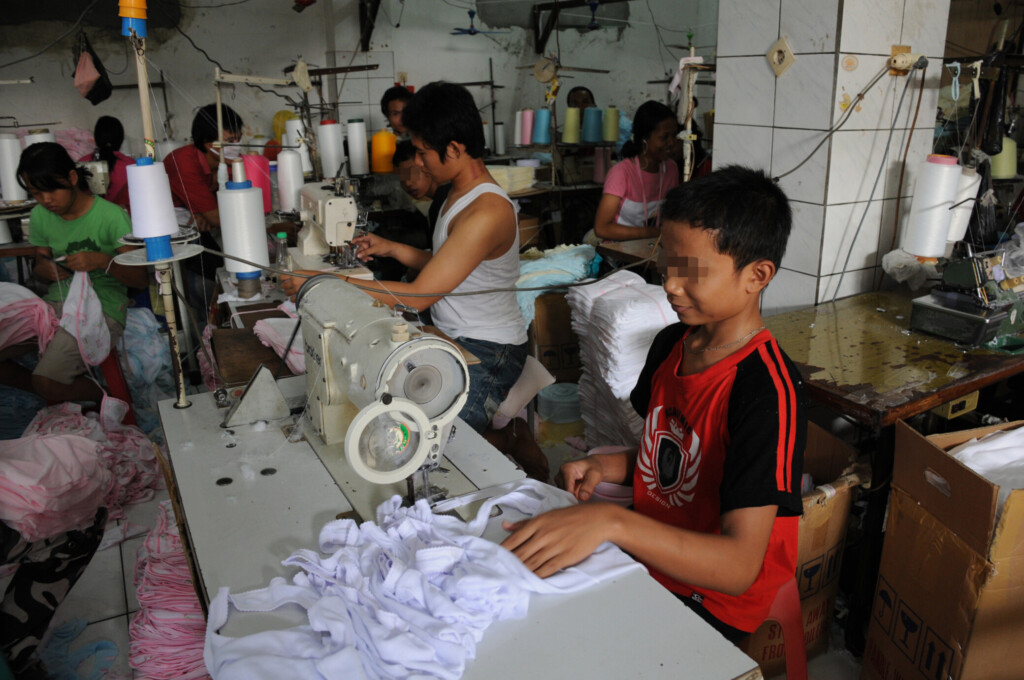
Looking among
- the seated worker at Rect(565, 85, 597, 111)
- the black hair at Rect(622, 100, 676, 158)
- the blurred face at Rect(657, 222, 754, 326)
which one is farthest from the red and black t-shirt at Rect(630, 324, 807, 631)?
the seated worker at Rect(565, 85, 597, 111)

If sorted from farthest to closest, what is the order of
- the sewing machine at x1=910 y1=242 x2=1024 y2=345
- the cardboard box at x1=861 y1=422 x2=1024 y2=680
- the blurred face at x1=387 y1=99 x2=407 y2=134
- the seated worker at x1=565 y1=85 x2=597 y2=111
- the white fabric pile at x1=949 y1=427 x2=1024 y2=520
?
the seated worker at x1=565 y1=85 x2=597 y2=111
the blurred face at x1=387 y1=99 x2=407 y2=134
the sewing machine at x1=910 y1=242 x2=1024 y2=345
the white fabric pile at x1=949 y1=427 x2=1024 y2=520
the cardboard box at x1=861 y1=422 x2=1024 y2=680

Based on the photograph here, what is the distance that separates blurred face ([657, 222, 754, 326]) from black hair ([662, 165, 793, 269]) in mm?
14

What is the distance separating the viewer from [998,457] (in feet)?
5.90

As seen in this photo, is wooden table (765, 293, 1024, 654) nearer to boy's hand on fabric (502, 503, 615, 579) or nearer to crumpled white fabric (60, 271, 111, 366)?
boy's hand on fabric (502, 503, 615, 579)

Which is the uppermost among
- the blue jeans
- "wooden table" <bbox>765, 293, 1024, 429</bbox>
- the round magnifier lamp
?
the round magnifier lamp

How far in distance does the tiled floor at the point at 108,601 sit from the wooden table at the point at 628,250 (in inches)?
97.6

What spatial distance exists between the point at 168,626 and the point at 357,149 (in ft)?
15.2

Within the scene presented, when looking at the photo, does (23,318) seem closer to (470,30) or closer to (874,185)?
(874,185)

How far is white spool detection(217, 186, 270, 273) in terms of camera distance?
241 cm

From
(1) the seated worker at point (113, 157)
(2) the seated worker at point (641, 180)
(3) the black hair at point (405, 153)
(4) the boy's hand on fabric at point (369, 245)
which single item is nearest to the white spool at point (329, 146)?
(3) the black hair at point (405, 153)

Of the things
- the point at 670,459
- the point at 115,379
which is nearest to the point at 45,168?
the point at 115,379

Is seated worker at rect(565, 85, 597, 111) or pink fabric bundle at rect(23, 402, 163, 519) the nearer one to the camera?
pink fabric bundle at rect(23, 402, 163, 519)

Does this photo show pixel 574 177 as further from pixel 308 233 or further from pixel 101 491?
pixel 101 491

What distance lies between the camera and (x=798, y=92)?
2.67m
